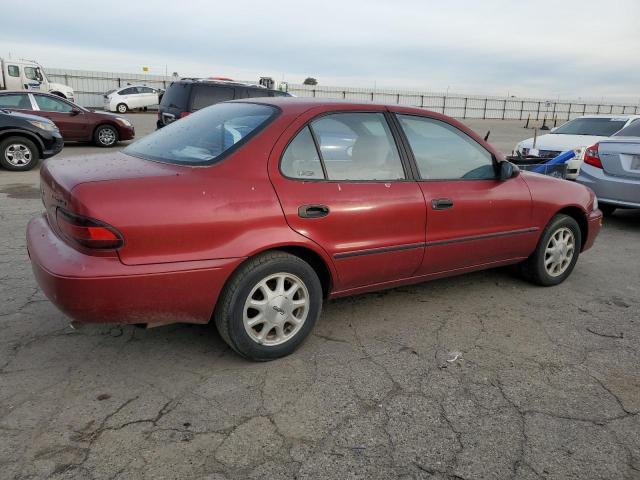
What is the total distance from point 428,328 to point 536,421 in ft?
3.69

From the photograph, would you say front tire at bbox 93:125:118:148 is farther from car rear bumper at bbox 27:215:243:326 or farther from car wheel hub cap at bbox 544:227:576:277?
car wheel hub cap at bbox 544:227:576:277

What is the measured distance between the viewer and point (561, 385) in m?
2.96

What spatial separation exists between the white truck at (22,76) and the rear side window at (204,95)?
48.7 ft

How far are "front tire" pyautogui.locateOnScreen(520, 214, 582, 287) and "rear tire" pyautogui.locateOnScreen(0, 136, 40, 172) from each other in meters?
9.11

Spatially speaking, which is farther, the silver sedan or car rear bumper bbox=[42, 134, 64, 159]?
car rear bumper bbox=[42, 134, 64, 159]

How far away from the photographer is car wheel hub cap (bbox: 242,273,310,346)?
9.75 feet

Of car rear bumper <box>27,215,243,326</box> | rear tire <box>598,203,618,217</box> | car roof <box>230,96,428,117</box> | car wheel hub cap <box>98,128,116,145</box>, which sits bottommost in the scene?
rear tire <box>598,203,618,217</box>

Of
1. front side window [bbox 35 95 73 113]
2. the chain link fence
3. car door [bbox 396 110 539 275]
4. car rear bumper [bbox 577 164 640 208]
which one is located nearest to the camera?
car door [bbox 396 110 539 275]

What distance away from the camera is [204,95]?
38.2 feet

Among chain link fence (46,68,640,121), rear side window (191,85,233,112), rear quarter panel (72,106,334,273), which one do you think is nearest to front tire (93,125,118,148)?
rear side window (191,85,233,112)

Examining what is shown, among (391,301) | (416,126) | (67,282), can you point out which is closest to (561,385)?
(391,301)

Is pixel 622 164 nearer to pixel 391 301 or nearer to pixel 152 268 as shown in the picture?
pixel 391 301

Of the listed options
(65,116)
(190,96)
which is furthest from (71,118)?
(190,96)

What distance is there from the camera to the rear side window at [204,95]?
11.6 metres
